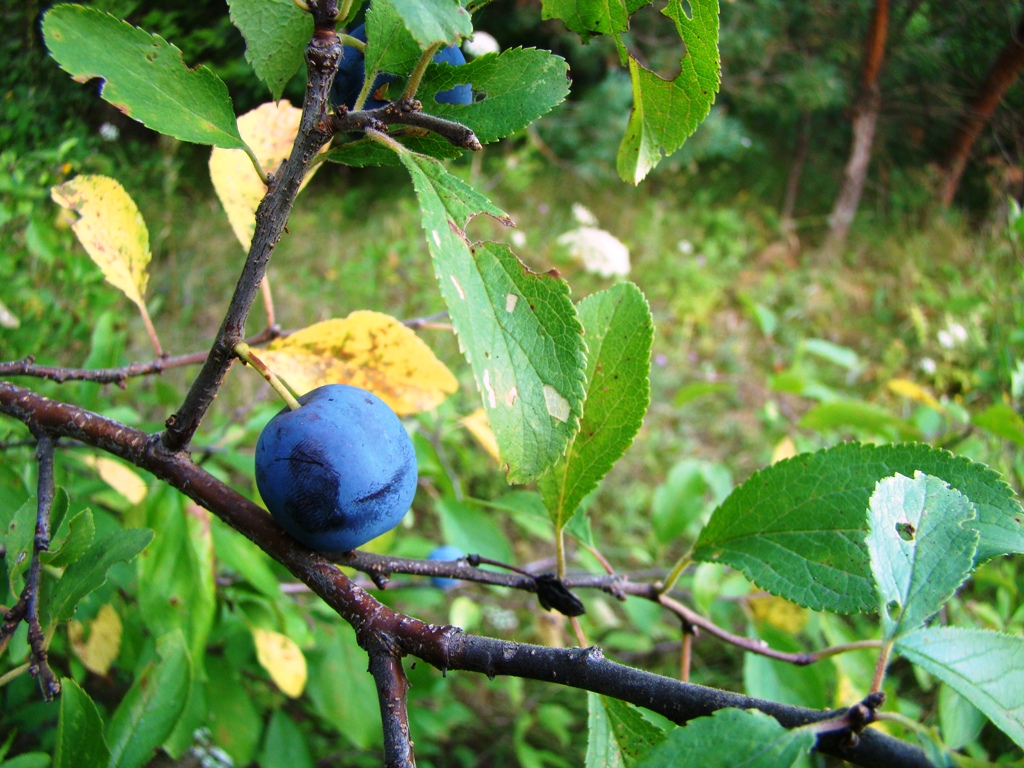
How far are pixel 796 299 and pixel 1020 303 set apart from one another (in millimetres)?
3100

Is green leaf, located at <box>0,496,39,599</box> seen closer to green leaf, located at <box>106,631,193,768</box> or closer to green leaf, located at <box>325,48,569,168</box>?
green leaf, located at <box>106,631,193,768</box>

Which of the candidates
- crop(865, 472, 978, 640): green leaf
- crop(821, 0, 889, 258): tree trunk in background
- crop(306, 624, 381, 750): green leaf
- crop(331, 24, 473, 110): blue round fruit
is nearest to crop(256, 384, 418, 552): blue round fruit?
crop(331, 24, 473, 110): blue round fruit

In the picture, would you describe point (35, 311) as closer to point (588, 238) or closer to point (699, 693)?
point (699, 693)

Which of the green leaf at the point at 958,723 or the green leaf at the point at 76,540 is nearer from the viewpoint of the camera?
the green leaf at the point at 76,540

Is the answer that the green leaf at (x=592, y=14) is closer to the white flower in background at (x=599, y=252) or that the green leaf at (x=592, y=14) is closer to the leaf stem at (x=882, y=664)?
the leaf stem at (x=882, y=664)

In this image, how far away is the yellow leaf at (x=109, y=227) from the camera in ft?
2.25

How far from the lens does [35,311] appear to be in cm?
125

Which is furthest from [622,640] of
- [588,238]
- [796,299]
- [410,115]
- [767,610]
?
[796,299]

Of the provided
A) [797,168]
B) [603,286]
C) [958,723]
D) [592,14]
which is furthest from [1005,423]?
[797,168]

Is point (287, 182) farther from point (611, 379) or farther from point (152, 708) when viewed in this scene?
point (152, 708)

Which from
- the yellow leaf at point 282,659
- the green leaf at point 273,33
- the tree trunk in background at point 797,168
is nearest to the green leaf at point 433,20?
the green leaf at point 273,33

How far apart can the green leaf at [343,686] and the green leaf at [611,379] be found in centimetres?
71

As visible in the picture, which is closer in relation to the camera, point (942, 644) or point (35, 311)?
point (942, 644)

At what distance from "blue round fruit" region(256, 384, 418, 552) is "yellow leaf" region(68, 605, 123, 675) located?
0.65 meters
